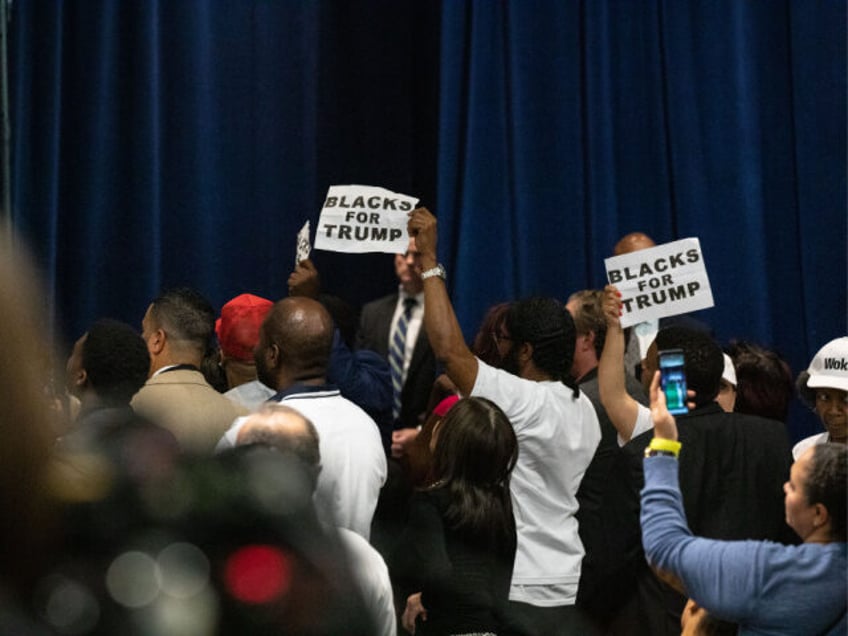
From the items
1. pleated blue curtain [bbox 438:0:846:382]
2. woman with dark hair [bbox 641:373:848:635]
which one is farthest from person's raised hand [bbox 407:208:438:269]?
pleated blue curtain [bbox 438:0:846:382]

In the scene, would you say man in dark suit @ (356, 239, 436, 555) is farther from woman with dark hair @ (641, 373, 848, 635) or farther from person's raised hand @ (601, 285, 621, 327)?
woman with dark hair @ (641, 373, 848, 635)

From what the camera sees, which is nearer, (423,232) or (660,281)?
(423,232)

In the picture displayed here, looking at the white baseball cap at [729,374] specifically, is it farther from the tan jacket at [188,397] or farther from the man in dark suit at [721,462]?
the tan jacket at [188,397]

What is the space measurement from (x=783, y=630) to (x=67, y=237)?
13.4 feet

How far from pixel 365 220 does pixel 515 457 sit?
1522 millimetres

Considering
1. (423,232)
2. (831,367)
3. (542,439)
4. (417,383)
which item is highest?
(423,232)

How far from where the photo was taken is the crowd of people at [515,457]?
154 cm

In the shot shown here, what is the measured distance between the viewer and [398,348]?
576cm

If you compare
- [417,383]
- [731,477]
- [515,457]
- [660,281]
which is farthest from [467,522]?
[417,383]

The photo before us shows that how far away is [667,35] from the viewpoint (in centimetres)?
643

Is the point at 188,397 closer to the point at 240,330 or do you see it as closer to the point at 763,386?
the point at 240,330

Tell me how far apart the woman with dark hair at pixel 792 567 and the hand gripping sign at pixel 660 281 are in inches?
79.4

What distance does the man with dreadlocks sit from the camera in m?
3.55

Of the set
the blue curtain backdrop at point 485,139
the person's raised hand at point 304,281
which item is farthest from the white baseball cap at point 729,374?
the blue curtain backdrop at point 485,139
